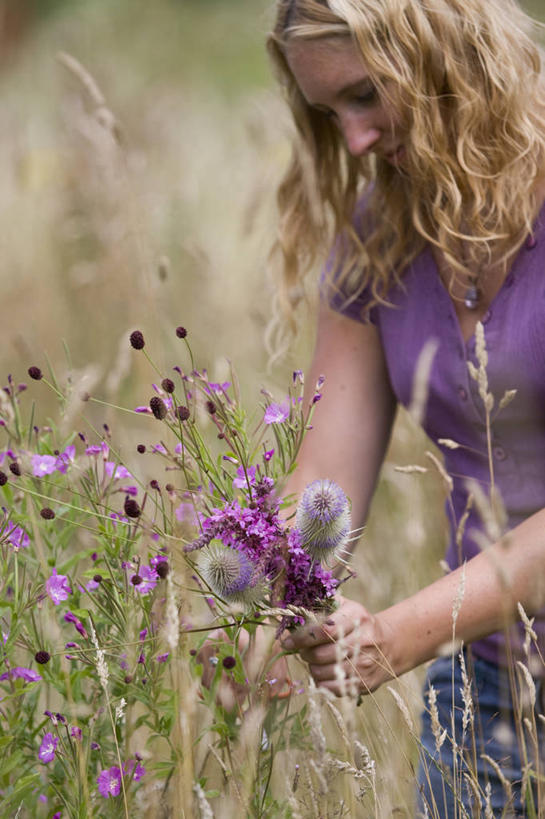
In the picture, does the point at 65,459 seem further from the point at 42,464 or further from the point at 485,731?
the point at 485,731

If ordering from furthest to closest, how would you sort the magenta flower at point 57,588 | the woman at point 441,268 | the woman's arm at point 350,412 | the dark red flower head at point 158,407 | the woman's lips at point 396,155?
the woman's arm at point 350,412 < the woman's lips at point 396,155 < the woman at point 441,268 < the magenta flower at point 57,588 < the dark red flower head at point 158,407

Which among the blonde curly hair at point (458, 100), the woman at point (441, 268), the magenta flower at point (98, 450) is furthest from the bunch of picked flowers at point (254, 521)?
the blonde curly hair at point (458, 100)

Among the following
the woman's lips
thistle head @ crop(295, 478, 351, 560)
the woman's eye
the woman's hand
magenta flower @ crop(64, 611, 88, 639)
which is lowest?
the woman's hand

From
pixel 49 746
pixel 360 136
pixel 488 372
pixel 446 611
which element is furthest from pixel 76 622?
pixel 360 136

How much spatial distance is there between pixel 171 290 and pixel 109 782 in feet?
11.2

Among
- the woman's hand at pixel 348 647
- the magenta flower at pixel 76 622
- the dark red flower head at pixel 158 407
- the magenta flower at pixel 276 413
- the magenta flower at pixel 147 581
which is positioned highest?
the dark red flower head at pixel 158 407

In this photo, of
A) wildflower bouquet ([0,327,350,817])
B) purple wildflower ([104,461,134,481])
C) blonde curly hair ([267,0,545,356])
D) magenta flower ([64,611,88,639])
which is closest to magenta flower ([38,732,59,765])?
wildflower bouquet ([0,327,350,817])

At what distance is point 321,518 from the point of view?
1.32m

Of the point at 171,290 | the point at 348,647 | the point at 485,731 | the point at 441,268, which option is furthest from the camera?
the point at 171,290

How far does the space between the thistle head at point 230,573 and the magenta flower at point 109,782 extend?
33 cm

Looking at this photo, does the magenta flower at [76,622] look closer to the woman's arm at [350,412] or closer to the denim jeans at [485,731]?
the woman's arm at [350,412]

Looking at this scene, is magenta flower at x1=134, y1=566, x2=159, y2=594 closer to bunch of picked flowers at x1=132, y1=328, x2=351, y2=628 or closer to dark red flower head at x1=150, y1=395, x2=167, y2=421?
bunch of picked flowers at x1=132, y1=328, x2=351, y2=628

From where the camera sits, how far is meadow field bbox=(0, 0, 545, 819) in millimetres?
1642

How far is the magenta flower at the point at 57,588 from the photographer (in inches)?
54.8
